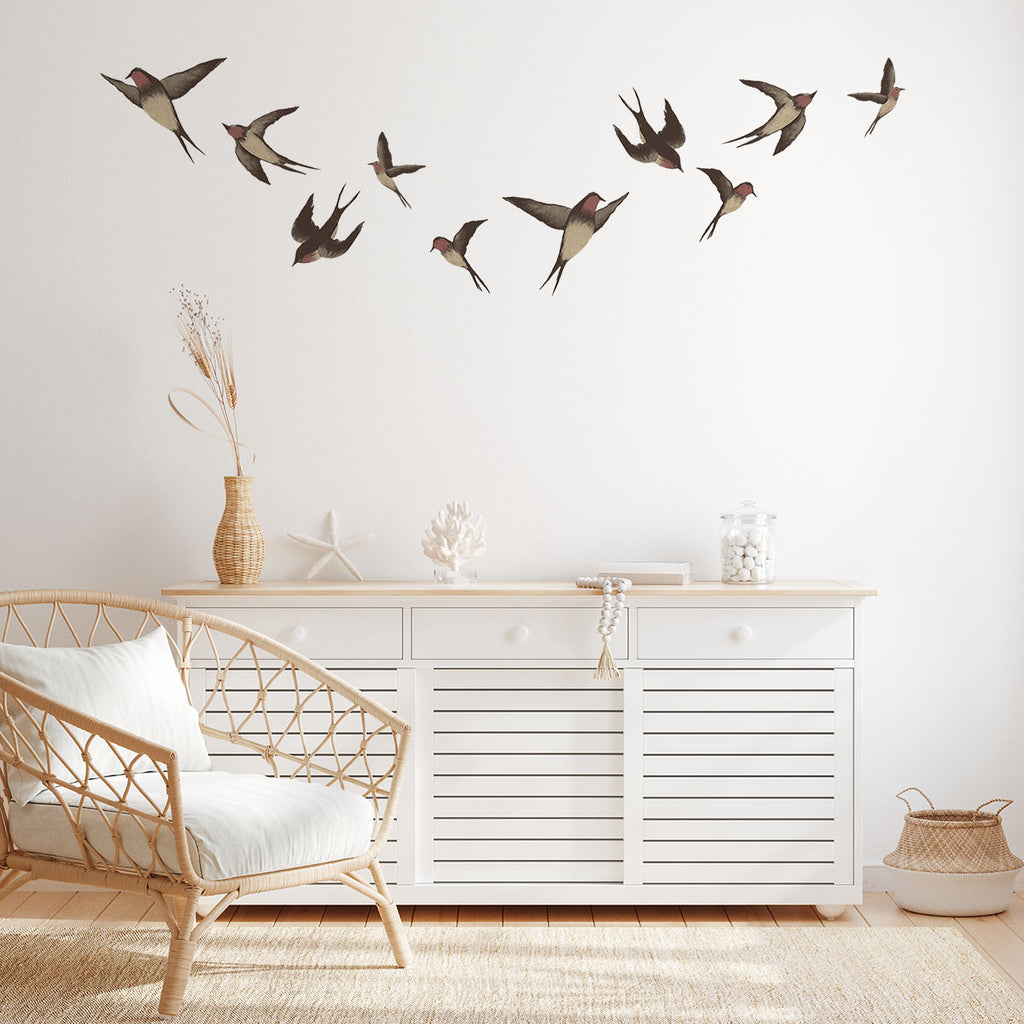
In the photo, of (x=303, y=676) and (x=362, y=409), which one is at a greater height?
(x=362, y=409)

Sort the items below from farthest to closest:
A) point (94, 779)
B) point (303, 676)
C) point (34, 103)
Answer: point (34, 103) < point (303, 676) < point (94, 779)

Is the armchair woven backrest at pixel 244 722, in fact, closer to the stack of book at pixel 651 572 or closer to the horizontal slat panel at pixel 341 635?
the horizontal slat panel at pixel 341 635

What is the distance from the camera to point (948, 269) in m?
3.09

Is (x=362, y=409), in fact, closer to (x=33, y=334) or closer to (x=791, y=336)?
(x=33, y=334)

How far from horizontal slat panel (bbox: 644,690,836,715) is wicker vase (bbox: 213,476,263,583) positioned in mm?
1040

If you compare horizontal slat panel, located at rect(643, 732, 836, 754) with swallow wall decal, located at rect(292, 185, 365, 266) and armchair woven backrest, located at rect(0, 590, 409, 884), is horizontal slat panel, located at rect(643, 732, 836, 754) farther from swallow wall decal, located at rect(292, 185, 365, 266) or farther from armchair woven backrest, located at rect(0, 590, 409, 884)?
swallow wall decal, located at rect(292, 185, 365, 266)

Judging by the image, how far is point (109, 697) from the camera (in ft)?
7.82

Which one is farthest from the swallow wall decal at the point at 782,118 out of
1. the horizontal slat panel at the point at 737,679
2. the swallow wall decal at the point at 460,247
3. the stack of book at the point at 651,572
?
the horizontal slat panel at the point at 737,679

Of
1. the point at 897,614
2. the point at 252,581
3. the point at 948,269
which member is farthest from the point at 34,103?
the point at 897,614

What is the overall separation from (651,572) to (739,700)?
0.37m

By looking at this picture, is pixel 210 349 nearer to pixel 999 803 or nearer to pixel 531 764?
pixel 531 764

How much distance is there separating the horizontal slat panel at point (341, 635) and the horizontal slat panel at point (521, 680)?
0.14 metres

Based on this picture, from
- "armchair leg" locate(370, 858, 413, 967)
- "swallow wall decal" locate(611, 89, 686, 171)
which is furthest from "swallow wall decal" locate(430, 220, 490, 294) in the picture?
"armchair leg" locate(370, 858, 413, 967)

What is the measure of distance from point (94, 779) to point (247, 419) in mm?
1110
